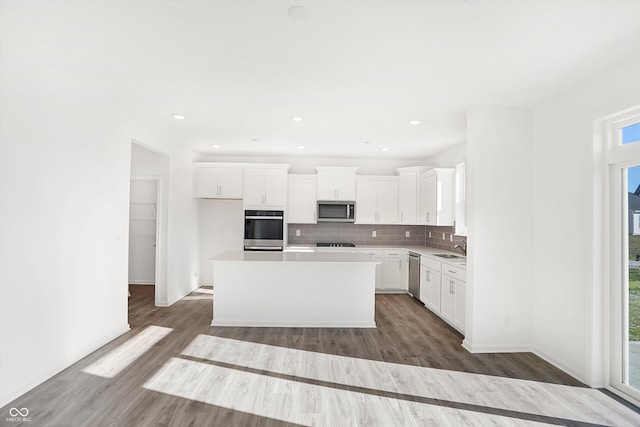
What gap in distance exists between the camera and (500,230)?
3.73 m

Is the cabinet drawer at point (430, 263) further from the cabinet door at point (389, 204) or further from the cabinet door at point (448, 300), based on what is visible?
the cabinet door at point (389, 204)

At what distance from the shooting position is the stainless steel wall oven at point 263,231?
6.24m

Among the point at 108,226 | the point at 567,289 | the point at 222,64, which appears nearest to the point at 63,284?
the point at 108,226

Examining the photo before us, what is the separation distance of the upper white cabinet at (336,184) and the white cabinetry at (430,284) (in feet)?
6.20

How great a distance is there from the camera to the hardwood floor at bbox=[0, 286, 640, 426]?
244 centimetres

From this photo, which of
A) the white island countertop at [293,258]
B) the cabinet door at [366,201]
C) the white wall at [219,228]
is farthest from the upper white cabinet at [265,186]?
the white island countertop at [293,258]

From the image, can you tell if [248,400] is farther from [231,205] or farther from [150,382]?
[231,205]

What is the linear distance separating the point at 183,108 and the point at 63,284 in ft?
7.01

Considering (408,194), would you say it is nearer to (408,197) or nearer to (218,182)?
(408,197)

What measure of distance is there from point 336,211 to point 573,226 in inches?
158

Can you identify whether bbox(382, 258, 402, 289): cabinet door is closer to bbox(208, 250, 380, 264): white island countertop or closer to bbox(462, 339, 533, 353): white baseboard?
bbox(208, 250, 380, 264): white island countertop

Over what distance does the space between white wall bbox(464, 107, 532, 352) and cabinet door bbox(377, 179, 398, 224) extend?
298 centimetres

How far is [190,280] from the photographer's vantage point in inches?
250

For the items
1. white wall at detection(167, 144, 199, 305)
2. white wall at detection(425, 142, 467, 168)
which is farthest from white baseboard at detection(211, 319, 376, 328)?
white wall at detection(425, 142, 467, 168)
